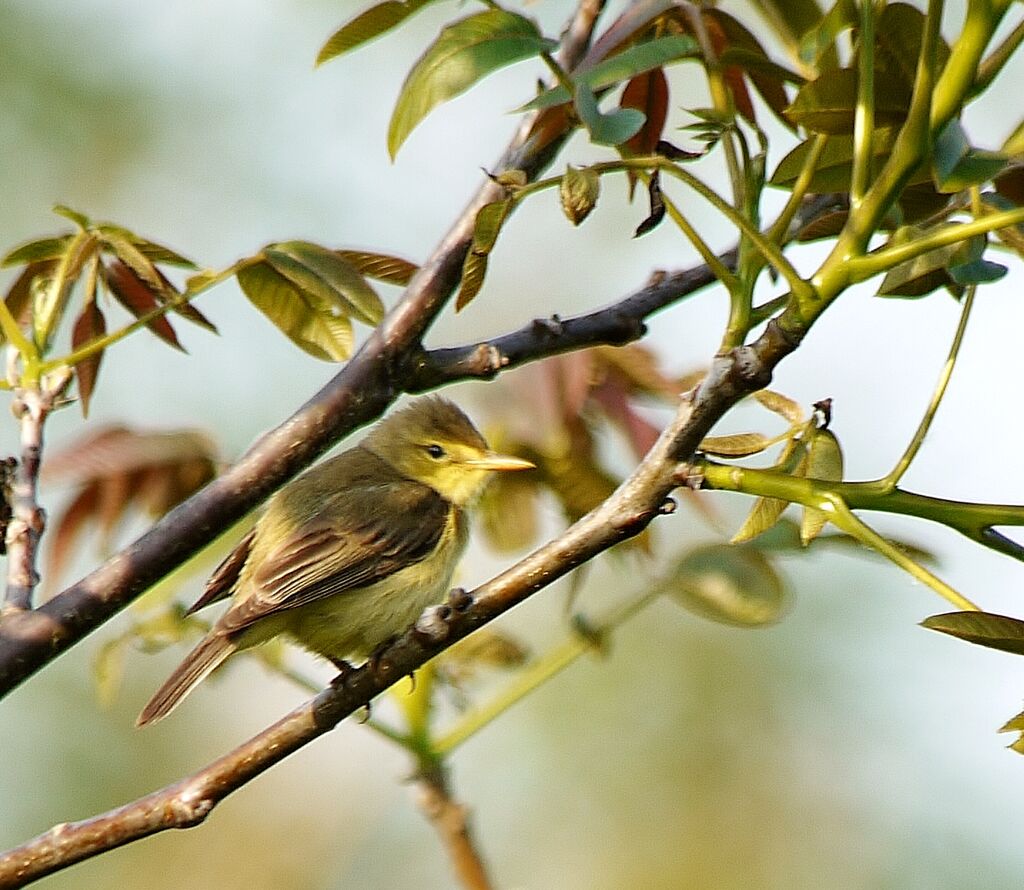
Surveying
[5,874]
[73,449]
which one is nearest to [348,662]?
[73,449]

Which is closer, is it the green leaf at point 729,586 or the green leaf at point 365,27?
the green leaf at point 365,27

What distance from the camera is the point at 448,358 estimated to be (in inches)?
93.3

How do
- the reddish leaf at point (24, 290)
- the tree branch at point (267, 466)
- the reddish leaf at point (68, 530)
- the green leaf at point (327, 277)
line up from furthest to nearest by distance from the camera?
the reddish leaf at point (68, 530), the reddish leaf at point (24, 290), the green leaf at point (327, 277), the tree branch at point (267, 466)

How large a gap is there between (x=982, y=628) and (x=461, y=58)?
0.97m

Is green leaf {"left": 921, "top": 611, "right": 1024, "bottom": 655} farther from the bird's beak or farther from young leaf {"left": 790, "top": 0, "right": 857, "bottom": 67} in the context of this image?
the bird's beak

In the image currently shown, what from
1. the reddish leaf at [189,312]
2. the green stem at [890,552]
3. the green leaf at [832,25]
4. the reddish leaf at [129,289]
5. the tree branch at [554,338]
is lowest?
the green stem at [890,552]

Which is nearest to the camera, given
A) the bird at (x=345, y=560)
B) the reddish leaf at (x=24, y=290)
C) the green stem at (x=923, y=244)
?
the green stem at (x=923, y=244)

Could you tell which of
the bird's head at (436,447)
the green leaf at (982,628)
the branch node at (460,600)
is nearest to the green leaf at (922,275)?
the green leaf at (982,628)

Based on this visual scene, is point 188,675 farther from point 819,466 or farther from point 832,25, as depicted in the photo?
point 832,25

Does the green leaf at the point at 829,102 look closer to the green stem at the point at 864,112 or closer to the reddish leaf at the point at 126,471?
the green stem at the point at 864,112

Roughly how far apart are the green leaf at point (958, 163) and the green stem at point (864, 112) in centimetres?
9

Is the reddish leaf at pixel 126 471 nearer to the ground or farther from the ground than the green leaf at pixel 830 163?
farther from the ground

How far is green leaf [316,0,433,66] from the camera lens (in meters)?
2.19

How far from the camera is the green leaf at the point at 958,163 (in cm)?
173
